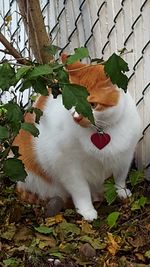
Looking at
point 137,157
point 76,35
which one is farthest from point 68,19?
point 137,157

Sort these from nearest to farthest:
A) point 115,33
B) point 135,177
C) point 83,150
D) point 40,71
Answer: point 40,71 → point 83,150 → point 135,177 → point 115,33

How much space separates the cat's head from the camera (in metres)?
2.20

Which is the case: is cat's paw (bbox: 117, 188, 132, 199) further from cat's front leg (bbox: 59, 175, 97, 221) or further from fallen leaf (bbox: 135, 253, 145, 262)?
fallen leaf (bbox: 135, 253, 145, 262)

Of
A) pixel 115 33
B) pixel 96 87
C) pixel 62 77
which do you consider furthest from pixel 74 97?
pixel 115 33

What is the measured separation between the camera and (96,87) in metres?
2.21

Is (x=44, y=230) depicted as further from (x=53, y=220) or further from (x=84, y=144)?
(x=84, y=144)

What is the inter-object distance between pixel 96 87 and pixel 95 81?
0.02m

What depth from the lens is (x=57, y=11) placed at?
3.40 meters

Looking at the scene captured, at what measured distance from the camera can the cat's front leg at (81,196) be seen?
2.48 m

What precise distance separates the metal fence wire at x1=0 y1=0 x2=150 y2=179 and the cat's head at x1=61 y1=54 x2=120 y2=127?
0.56 m

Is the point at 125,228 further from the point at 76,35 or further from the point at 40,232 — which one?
the point at 76,35

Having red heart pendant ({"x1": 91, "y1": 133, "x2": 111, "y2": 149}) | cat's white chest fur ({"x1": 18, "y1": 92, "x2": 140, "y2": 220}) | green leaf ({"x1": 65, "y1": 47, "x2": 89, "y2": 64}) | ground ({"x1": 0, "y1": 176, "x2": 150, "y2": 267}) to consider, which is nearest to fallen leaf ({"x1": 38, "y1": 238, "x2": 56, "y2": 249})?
ground ({"x1": 0, "y1": 176, "x2": 150, "y2": 267})

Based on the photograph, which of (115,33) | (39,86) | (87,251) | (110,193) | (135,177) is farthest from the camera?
(115,33)

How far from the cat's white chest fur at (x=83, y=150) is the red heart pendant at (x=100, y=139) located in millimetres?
15
